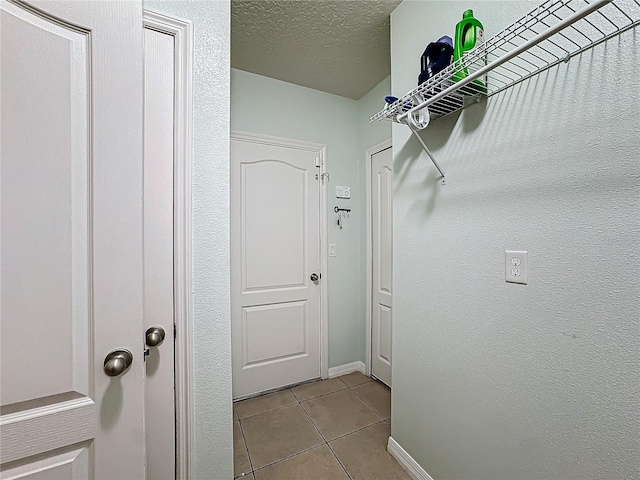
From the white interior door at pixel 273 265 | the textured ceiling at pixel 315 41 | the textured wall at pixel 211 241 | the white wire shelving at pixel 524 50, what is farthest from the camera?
the white interior door at pixel 273 265

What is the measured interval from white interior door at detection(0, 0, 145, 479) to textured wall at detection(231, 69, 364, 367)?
153cm

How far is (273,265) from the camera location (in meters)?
2.28

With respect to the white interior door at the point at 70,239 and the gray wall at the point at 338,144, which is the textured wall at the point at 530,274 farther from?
the white interior door at the point at 70,239

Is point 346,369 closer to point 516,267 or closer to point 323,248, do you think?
point 323,248

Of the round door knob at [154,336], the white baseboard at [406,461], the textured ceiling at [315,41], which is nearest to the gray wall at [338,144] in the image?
the textured ceiling at [315,41]

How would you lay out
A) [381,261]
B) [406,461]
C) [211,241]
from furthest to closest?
[381,261]
[406,461]
[211,241]

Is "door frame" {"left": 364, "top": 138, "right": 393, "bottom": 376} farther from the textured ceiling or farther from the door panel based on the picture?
the door panel

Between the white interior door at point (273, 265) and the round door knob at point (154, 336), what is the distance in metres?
1.14

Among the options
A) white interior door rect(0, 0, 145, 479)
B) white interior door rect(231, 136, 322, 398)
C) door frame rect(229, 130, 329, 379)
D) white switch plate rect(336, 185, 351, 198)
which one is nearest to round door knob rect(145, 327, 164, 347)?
white interior door rect(0, 0, 145, 479)

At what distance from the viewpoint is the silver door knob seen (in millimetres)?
674

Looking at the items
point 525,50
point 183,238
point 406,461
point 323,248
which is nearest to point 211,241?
point 183,238

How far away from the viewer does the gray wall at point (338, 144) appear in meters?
2.24

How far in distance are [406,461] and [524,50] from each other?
71.8 inches

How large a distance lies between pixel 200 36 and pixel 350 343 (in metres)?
2.46
